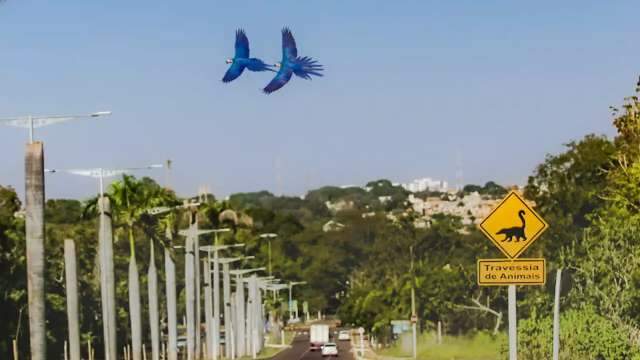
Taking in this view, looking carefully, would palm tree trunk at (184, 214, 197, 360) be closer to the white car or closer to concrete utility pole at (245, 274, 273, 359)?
the white car

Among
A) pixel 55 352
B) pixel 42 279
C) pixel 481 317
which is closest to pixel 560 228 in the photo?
pixel 481 317

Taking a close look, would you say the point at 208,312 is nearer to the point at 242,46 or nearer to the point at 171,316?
the point at 171,316

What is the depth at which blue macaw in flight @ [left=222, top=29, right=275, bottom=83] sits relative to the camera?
2086cm

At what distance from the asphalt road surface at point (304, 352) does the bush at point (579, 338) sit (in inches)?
1723

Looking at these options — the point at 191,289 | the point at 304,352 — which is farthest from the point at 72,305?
the point at 304,352

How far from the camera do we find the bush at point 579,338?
7100 centimetres

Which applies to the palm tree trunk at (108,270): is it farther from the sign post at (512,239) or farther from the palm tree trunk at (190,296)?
the sign post at (512,239)

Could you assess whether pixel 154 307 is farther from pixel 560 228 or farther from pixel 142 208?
pixel 560 228

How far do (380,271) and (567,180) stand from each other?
61476 millimetres

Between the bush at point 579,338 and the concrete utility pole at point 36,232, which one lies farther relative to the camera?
the bush at point 579,338

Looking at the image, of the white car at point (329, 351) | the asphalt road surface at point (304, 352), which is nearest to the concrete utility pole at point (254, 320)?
the asphalt road surface at point (304, 352)

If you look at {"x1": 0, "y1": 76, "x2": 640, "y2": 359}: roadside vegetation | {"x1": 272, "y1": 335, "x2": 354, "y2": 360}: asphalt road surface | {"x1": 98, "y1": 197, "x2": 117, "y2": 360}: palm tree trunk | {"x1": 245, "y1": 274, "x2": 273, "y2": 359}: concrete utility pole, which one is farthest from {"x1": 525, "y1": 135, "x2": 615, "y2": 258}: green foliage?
{"x1": 98, "y1": 197, "x2": 117, "y2": 360}: palm tree trunk

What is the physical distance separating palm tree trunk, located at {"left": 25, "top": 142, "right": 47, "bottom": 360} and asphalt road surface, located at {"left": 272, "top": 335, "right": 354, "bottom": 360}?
8720cm

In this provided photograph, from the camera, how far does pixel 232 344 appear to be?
121 meters
